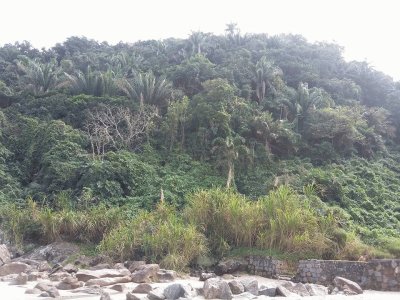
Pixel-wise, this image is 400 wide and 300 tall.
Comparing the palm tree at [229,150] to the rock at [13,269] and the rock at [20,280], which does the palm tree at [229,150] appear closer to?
the rock at [13,269]

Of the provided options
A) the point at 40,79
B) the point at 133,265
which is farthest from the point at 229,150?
the point at 40,79

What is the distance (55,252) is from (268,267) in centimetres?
827

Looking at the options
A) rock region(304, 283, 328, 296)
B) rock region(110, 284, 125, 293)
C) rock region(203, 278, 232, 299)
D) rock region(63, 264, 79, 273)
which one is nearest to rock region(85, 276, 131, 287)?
rock region(110, 284, 125, 293)

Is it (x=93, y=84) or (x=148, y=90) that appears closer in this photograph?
(x=148, y=90)

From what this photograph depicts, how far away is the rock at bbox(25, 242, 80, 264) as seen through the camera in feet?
58.0

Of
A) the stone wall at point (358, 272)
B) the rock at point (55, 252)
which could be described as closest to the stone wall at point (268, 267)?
the stone wall at point (358, 272)

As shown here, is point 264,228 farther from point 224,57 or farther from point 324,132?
point 224,57

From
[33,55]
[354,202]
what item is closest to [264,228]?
[354,202]

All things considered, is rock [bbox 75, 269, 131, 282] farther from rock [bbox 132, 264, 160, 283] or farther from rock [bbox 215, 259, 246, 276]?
rock [bbox 215, 259, 246, 276]

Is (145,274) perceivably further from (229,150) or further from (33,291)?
(229,150)

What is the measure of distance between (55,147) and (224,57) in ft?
66.8

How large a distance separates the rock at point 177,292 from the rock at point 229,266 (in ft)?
20.6

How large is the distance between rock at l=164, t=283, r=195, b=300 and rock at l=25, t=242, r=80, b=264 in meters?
9.27

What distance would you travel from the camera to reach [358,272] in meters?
13.4
